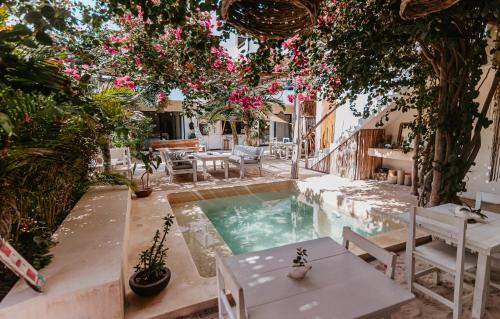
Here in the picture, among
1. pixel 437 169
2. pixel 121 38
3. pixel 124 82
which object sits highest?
pixel 121 38

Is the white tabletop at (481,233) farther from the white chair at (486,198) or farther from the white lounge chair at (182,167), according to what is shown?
the white lounge chair at (182,167)

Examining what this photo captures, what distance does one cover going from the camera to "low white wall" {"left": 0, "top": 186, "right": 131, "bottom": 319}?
1.53 metres

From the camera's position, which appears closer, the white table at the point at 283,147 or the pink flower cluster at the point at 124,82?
the pink flower cluster at the point at 124,82

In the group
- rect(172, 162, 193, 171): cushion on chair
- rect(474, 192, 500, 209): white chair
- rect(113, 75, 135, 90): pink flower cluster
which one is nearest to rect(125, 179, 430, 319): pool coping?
rect(474, 192, 500, 209): white chair

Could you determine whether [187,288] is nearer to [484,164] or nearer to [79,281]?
[79,281]

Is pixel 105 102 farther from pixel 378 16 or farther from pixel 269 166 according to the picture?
pixel 269 166

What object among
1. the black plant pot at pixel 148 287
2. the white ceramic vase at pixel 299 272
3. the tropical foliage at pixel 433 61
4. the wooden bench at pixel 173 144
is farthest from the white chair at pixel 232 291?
the wooden bench at pixel 173 144

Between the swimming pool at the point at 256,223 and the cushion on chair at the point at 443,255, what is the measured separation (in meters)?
1.79

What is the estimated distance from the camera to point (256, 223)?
480 centimetres

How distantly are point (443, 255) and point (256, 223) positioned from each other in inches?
123

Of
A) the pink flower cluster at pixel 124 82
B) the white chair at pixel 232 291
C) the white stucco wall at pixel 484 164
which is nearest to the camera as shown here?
the white chair at pixel 232 291

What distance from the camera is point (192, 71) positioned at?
273 centimetres

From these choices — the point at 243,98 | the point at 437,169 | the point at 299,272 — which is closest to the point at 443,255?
the point at 437,169

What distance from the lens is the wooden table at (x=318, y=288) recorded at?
1.27 meters
